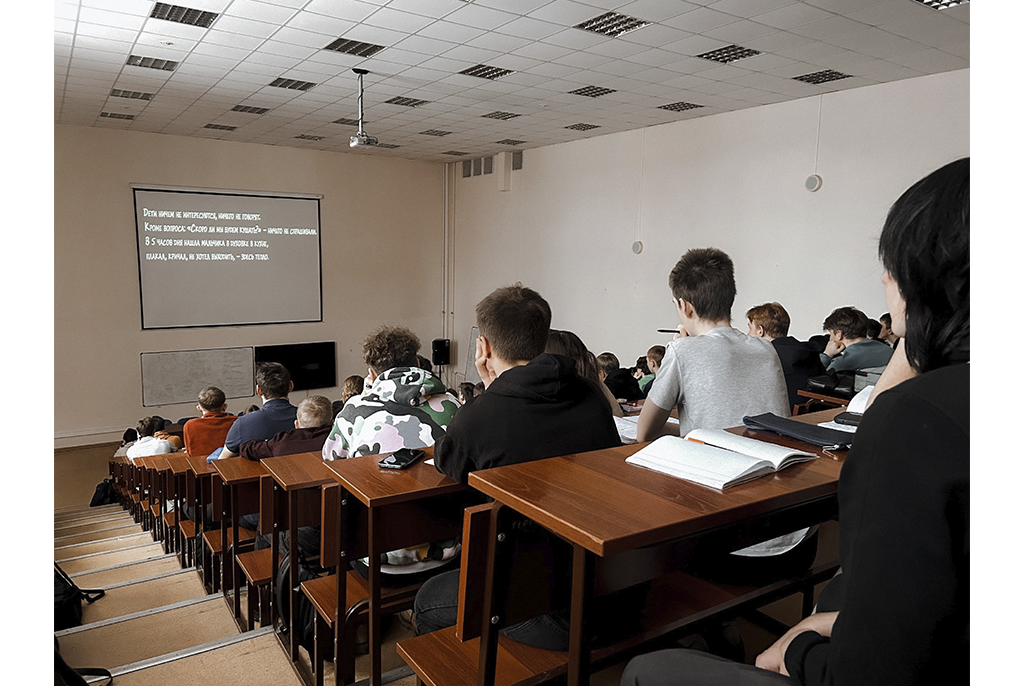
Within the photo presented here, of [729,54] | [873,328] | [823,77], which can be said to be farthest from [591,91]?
[873,328]

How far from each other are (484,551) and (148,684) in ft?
5.47

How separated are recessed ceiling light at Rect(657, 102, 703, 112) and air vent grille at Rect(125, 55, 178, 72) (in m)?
4.48

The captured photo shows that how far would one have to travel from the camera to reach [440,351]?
11.0m

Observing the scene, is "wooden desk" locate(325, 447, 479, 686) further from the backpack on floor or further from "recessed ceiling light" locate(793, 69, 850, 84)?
"recessed ceiling light" locate(793, 69, 850, 84)

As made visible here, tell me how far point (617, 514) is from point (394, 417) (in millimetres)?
1382

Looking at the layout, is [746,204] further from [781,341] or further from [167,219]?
[167,219]

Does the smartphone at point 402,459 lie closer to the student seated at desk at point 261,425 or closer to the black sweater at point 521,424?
the black sweater at point 521,424

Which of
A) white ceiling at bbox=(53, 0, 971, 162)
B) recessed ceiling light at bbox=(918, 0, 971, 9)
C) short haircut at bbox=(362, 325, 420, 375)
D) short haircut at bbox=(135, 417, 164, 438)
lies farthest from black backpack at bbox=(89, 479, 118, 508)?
recessed ceiling light at bbox=(918, 0, 971, 9)

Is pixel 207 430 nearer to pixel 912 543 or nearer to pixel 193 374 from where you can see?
pixel 912 543

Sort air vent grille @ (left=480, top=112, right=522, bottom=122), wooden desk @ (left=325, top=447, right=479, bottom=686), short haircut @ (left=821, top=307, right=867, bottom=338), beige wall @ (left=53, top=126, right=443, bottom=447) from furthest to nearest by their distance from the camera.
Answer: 1. beige wall @ (left=53, top=126, right=443, bottom=447)
2. air vent grille @ (left=480, top=112, right=522, bottom=122)
3. short haircut @ (left=821, top=307, right=867, bottom=338)
4. wooden desk @ (left=325, top=447, right=479, bottom=686)

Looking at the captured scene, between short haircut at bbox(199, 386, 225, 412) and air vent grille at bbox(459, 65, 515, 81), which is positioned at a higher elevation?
air vent grille at bbox(459, 65, 515, 81)

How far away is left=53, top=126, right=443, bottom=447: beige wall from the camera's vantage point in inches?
327

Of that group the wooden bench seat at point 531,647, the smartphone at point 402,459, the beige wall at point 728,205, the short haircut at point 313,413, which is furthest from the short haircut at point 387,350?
the beige wall at point 728,205

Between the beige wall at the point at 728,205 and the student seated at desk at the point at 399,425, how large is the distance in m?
3.55
